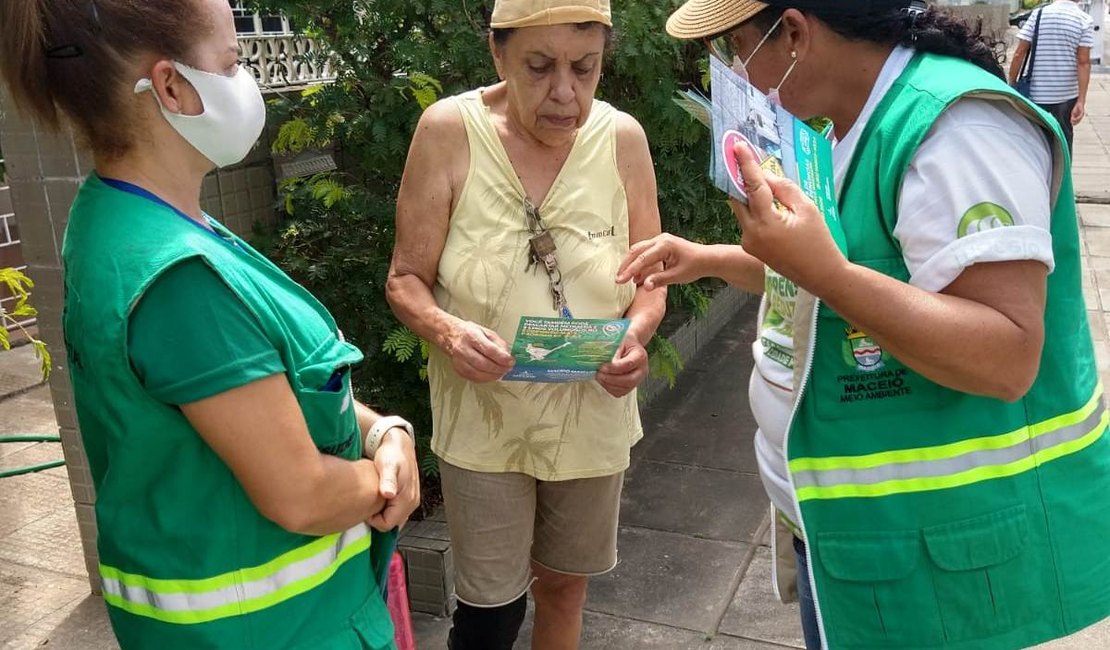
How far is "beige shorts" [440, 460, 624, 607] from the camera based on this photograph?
8.80ft

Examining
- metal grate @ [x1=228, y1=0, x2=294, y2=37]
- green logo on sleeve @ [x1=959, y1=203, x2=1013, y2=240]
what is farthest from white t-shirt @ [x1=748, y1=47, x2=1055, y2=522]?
metal grate @ [x1=228, y1=0, x2=294, y2=37]

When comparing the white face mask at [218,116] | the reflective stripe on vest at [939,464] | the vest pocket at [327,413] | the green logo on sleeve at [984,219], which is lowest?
the reflective stripe on vest at [939,464]

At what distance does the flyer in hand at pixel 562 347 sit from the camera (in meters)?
2.29

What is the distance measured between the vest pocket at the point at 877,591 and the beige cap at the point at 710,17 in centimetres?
94

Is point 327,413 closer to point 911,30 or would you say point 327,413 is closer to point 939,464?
point 939,464

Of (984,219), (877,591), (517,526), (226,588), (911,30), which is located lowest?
(517,526)

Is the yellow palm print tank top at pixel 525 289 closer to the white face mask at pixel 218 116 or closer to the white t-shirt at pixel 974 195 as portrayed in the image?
the white face mask at pixel 218 116

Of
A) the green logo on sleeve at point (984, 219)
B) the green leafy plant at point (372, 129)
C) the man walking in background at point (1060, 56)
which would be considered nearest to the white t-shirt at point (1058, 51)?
the man walking in background at point (1060, 56)

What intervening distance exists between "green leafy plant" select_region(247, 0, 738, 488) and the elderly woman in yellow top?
1.01 meters

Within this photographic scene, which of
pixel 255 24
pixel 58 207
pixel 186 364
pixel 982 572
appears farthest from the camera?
pixel 255 24

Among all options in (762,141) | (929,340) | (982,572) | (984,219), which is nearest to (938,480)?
(982,572)

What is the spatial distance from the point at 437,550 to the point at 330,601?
198 centimetres

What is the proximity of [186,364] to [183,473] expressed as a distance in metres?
0.21

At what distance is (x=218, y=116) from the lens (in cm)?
165
